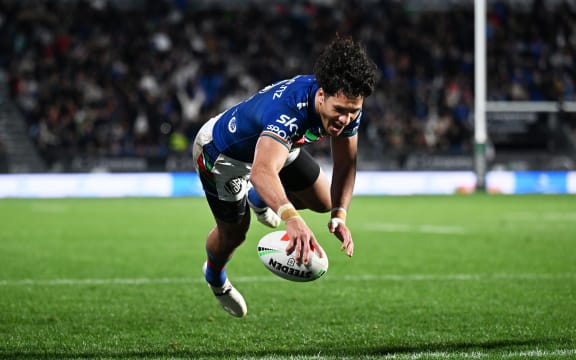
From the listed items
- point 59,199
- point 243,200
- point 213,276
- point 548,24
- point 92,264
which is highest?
point 243,200

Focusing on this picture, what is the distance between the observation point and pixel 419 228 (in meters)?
13.8

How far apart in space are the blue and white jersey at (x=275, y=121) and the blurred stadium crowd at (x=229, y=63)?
59.8ft

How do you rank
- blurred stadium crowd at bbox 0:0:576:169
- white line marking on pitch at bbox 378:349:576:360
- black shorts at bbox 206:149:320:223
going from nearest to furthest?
white line marking on pitch at bbox 378:349:576:360, black shorts at bbox 206:149:320:223, blurred stadium crowd at bbox 0:0:576:169

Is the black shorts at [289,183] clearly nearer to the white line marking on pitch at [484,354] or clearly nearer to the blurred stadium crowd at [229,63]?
the white line marking on pitch at [484,354]

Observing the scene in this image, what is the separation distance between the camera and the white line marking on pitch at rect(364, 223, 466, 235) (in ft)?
43.5

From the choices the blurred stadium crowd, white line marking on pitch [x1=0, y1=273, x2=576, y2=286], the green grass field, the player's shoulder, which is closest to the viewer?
the player's shoulder

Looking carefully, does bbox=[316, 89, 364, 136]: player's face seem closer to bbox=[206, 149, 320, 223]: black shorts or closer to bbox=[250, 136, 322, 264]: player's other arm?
bbox=[250, 136, 322, 264]: player's other arm

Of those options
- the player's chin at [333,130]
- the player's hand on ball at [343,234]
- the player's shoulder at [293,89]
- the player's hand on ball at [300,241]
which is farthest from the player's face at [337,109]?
the player's hand on ball at [300,241]

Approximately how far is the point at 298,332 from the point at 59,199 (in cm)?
1775

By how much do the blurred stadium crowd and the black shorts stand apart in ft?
57.7

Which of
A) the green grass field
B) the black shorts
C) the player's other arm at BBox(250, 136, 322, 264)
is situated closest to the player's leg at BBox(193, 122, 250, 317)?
the black shorts

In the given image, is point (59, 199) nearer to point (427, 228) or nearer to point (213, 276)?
point (427, 228)

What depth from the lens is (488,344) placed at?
5016 millimetres

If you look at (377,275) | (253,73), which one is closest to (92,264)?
(377,275)
